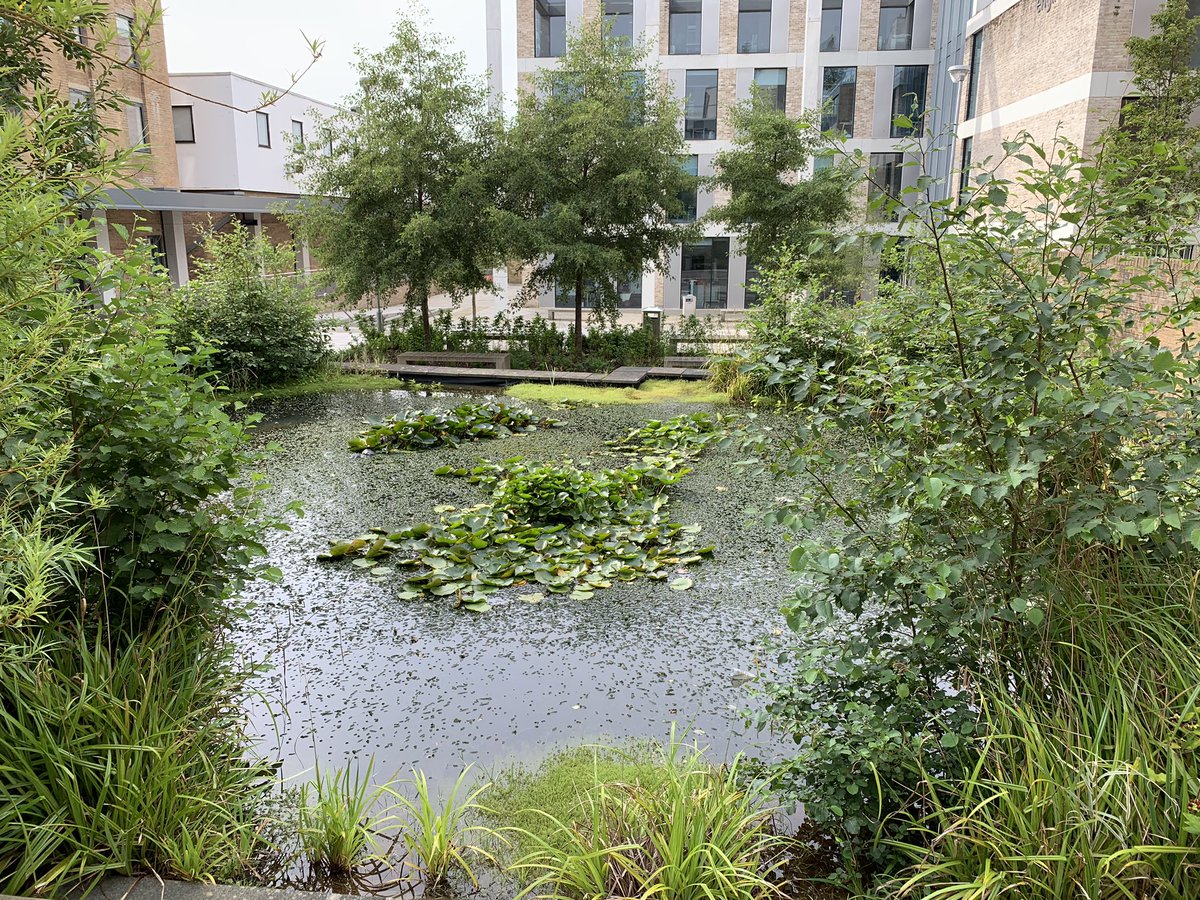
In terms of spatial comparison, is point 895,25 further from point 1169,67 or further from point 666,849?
point 666,849

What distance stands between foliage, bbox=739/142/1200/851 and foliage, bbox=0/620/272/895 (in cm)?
181

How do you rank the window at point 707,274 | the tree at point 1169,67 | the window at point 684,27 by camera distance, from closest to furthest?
1. the tree at point 1169,67
2. the window at point 684,27
3. the window at point 707,274

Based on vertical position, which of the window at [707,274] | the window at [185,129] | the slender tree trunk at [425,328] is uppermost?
the window at [185,129]

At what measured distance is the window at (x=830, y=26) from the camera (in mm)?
24969

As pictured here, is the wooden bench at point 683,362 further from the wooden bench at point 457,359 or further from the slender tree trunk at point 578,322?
the wooden bench at point 457,359

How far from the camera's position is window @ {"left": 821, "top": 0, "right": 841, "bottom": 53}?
24969 mm

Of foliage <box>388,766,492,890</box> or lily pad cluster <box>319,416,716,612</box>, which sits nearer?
foliage <box>388,766,492,890</box>

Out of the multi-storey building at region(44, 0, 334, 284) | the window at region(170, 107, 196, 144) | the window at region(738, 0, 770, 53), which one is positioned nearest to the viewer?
the multi-storey building at region(44, 0, 334, 284)

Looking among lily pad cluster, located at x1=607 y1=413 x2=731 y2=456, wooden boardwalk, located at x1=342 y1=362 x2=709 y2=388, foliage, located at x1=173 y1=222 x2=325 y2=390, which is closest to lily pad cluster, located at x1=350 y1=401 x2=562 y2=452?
lily pad cluster, located at x1=607 y1=413 x2=731 y2=456

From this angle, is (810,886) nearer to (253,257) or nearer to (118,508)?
(118,508)

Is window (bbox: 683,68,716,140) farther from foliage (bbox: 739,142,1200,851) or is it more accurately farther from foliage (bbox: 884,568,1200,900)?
foliage (bbox: 884,568,1200,900)

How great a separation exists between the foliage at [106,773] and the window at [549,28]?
25.9 meters

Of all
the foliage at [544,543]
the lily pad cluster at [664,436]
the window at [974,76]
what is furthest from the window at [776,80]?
the foliage at [544,543]

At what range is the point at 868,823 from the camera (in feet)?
8.26
